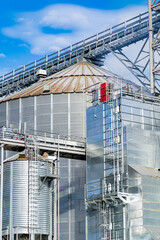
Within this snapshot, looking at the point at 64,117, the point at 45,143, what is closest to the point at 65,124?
the point at 64,117

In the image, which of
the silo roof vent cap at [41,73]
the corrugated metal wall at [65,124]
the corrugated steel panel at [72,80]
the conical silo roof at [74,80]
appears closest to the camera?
the corrugated metal wall at [65,124]

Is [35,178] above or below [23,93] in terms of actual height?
below

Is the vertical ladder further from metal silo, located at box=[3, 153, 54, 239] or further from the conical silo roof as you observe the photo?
the conical silo roof

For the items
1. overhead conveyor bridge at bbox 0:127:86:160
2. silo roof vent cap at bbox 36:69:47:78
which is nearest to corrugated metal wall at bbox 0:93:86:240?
overhead conveyor bridge at bbox 0:127:86:160

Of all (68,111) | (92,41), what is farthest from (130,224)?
(92,41)

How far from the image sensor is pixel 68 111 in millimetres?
63312

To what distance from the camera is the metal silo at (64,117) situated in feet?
191

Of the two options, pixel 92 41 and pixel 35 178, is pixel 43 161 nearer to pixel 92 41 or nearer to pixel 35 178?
pixel 35 178

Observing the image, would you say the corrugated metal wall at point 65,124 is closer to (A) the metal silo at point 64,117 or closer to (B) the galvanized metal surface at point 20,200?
(A) the metal silo at point 64,117

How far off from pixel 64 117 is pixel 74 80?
694 centimetres

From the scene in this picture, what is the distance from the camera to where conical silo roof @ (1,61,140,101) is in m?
65.5

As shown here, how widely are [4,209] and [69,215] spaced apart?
11621mm

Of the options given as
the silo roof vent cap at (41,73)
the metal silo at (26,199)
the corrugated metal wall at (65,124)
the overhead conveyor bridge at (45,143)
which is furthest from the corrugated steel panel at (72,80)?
the metal silo at (26,199)

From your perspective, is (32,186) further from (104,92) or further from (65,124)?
(65,124)
